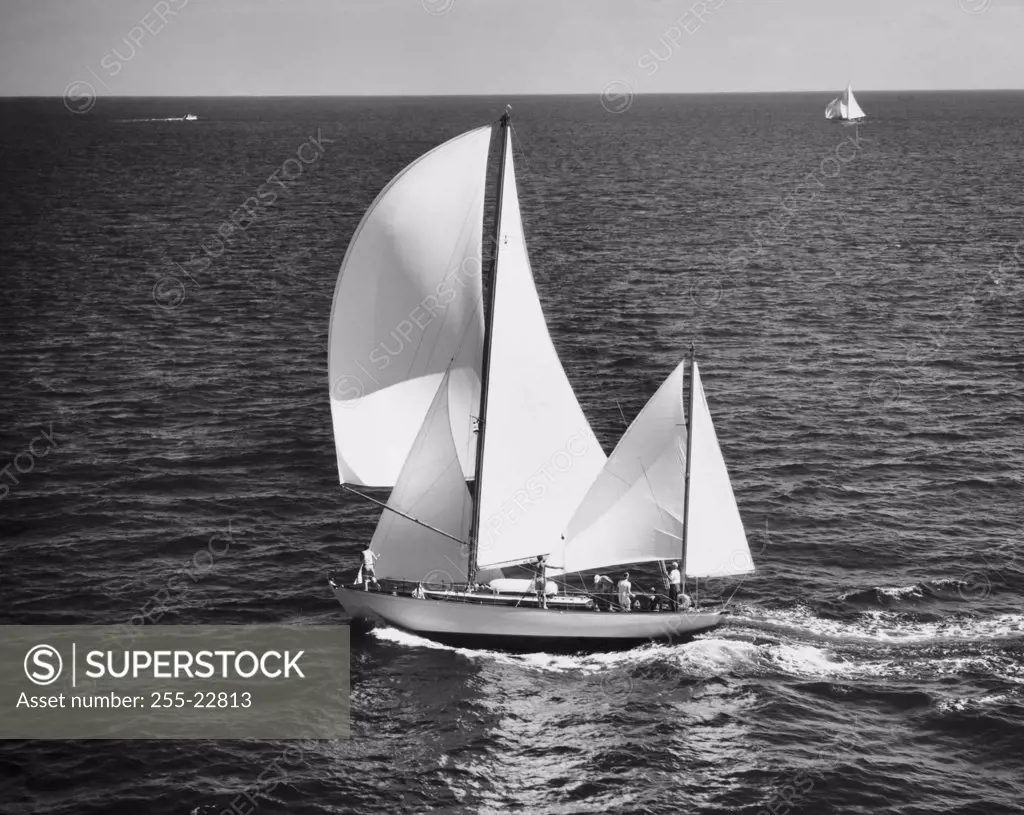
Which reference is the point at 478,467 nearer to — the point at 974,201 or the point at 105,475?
the point at 105,475

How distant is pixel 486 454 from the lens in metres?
42.8

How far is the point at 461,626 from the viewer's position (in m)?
41.8

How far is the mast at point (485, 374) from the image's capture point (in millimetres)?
39594

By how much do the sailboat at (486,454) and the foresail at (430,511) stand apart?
0.05 meters

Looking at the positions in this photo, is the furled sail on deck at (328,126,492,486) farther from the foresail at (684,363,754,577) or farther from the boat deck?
the foresail at (684,363,754,577)

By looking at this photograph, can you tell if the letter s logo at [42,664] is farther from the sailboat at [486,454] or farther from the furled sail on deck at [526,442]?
the furled sail on deck at [526,442]

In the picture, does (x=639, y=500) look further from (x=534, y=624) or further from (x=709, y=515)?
(x=534, y=624)

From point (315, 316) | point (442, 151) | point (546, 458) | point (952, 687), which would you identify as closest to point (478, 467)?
point (546, 458)

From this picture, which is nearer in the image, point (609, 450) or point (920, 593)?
point (920, 593)

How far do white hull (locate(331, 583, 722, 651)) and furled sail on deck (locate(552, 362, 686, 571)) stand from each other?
105 inches

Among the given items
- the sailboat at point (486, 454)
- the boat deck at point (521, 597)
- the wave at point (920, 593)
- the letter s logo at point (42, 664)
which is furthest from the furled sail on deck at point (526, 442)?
the letter s logo at point (42, 664)

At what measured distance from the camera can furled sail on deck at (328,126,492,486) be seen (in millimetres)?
39062

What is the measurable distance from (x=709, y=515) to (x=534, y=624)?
7398mm

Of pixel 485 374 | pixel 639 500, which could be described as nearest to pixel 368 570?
pixel 485 374
